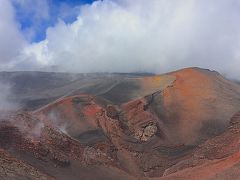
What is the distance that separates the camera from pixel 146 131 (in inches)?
2206

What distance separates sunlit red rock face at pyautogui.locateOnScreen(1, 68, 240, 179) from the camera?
4009cm

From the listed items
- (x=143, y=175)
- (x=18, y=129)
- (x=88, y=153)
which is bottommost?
(x=143, y=175)

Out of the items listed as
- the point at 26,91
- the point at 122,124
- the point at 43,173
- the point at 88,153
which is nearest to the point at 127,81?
the point at 122,124

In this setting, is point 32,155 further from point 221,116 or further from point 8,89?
point 8,89

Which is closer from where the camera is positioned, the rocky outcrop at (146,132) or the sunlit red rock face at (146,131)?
the sunlit red rock face at (146,131)

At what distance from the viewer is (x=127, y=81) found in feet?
225

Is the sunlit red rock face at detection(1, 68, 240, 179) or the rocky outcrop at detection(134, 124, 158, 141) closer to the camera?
the sunlit red rock face at detection(1, 68, 240, 179)

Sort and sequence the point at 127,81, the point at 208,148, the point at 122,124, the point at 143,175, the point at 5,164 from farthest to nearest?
1. the point at 127,81
2. the point at 122,124
3. the point at 208,148
4. the point at 143,175
5. the point at 5,164

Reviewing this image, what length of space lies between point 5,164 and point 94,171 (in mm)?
11034

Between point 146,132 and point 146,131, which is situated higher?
point 146,131

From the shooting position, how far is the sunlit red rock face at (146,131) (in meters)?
40.1

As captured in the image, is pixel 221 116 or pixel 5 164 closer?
pixel 5 164

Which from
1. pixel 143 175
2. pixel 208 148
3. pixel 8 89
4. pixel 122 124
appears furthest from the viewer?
pixel 8 89

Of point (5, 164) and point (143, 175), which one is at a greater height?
point (5, 164)
